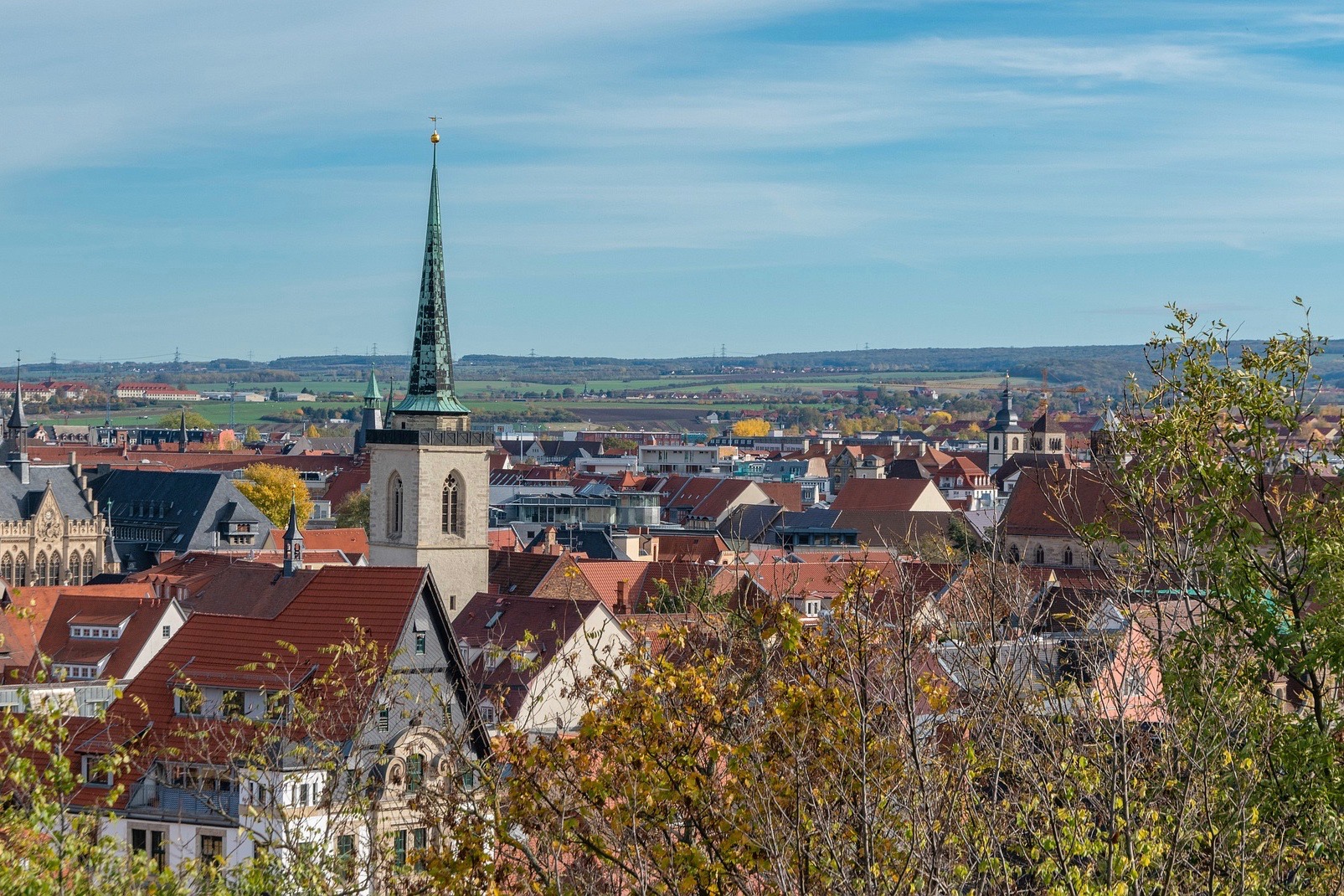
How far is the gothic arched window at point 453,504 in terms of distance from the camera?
68938 mm

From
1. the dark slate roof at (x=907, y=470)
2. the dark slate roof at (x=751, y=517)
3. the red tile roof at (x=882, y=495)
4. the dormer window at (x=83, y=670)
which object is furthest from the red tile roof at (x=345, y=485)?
the dormer window at (x=83, y=670)

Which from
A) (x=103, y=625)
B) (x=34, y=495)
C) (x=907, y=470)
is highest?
(x=34, y=495)

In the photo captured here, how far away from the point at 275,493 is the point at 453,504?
2533 inches

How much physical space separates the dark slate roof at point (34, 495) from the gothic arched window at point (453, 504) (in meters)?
45.4

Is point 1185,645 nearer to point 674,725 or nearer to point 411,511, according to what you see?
point 674,725

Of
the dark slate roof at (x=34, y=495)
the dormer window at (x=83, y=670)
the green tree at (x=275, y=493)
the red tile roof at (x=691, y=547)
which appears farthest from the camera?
the green tree at (x=275, y=493)

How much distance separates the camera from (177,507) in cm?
11600

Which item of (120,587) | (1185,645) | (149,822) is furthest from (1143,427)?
(120,587)

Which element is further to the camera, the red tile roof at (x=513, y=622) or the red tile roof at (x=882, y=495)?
the red tile roof at (x=882, y=495)

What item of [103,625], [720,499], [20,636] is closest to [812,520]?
[720,499]

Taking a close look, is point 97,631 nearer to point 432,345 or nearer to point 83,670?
point 83,670

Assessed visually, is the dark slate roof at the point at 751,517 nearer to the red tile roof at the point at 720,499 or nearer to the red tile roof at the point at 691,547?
the red tile roof at the point at 720,499

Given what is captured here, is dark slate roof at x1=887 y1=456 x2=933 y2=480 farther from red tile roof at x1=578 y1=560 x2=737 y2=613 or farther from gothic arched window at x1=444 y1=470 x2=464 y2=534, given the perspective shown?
gothic arched window at x1=444 y1=470 x2=464 y2=534

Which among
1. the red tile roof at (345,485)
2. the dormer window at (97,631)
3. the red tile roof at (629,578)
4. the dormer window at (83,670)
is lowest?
the red tile roof at (345,485)
